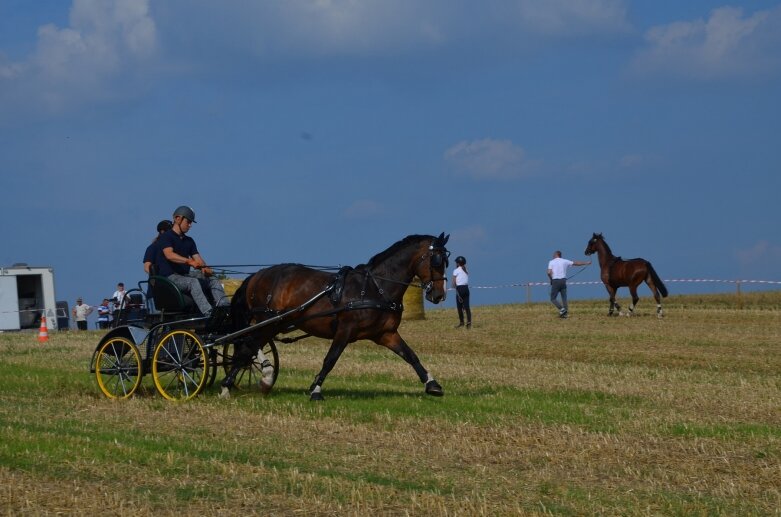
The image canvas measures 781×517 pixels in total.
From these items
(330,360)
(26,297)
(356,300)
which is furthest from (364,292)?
(26,297)

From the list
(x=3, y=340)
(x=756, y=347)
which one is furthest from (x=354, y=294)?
(x=3, y=340)

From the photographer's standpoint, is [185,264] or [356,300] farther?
[185,264]

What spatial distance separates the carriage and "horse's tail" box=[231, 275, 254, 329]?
0.07 metres

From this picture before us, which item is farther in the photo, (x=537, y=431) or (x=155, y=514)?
(x=537, y=431)

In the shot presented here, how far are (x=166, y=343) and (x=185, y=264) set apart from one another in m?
1.00

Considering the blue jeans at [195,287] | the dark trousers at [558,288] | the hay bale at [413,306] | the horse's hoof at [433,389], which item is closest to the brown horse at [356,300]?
the horse's hoof at [433,389]

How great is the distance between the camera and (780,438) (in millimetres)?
11234

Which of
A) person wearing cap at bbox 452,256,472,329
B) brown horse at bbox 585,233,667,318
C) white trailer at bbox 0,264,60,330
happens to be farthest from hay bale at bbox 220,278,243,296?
white trailer at bbox 0,264,60,330

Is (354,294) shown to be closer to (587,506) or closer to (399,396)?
(399,396)

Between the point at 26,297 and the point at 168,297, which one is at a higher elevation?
the point at 26,297

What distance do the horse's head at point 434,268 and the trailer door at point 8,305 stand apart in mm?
28253

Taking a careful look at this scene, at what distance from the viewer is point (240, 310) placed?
1523 centimetres

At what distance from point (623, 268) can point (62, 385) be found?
22.0 meters

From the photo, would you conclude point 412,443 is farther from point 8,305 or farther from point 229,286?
point 8,305
